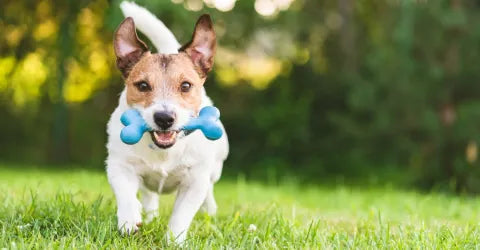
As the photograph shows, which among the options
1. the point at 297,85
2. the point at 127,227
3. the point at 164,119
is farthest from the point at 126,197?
the point at 297,85

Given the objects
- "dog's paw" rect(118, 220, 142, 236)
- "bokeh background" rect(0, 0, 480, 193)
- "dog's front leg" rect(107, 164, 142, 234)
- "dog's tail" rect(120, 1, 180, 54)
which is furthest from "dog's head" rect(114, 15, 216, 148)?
"bokeh background" rect(0, 0, 480, 193)

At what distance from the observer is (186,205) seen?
161 inches

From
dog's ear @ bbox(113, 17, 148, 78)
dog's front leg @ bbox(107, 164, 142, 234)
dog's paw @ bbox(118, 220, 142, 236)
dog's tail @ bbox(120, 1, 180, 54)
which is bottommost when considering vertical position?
dog's paw @ bbox(118, 220, 142, 236)

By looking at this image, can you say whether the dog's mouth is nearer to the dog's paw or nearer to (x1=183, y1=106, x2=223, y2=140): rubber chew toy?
(x1=183, y1=106, x2=223, y2=140): rubber chew toy

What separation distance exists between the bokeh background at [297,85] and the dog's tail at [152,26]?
20.5 ft

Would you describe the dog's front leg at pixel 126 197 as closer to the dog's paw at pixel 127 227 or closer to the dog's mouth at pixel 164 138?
the dog's paw at pixel 127 227

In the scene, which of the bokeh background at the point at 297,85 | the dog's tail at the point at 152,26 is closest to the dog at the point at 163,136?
the dog's tail at the point at 152,26

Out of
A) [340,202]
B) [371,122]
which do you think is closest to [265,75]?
[371,122]

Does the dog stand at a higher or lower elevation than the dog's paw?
higher

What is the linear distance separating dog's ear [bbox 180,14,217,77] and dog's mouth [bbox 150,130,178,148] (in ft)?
2.30

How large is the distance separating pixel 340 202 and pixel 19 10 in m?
10.6

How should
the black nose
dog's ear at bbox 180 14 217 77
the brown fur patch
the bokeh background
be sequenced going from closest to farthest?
the black nose < the brown fur patch < dog's ear at bbox 180 14 217 77 < the bokeh background

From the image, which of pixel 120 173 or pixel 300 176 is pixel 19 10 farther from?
pixel 120 173

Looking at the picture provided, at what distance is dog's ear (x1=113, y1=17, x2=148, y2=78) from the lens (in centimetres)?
431
